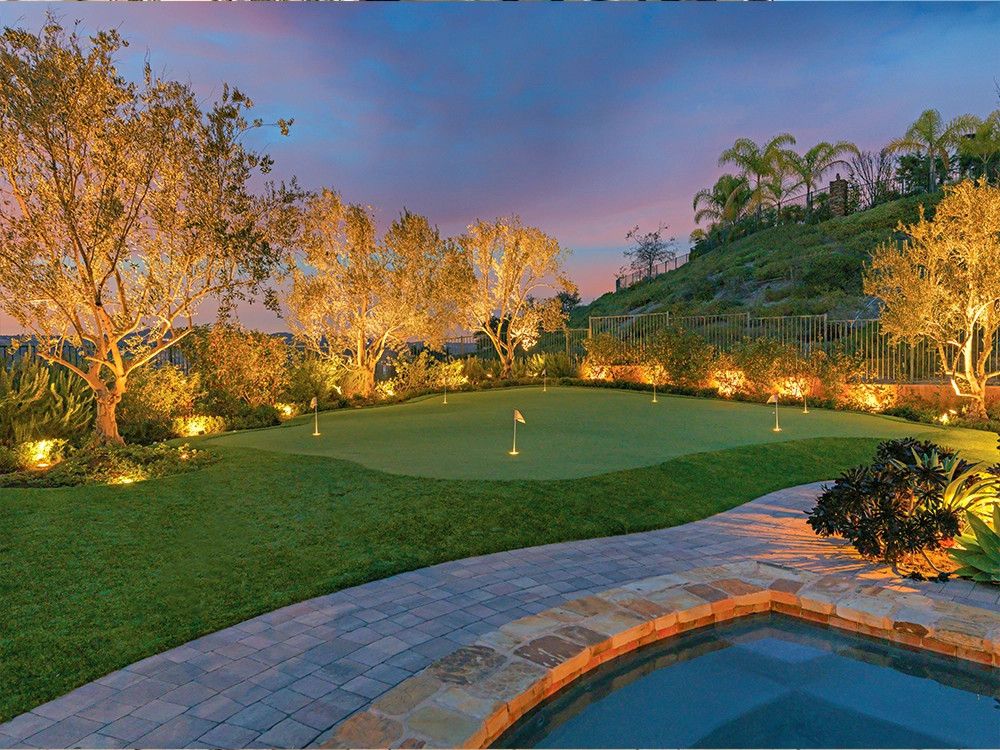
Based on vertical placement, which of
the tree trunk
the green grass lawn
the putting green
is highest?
the tree trunk

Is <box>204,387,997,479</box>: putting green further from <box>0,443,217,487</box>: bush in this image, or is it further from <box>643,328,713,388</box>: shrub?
<box>643,328,713,388</box>: shrub

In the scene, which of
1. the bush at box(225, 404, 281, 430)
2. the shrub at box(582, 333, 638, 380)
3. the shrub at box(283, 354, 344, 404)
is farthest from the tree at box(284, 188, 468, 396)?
the shrub at box(582, 333, 638, 380)

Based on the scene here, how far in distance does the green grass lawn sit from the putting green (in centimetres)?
10

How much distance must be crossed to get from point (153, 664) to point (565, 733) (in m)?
2.25

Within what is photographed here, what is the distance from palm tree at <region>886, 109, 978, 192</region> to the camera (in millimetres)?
38031

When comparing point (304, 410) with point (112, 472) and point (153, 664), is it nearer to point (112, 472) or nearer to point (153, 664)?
point (112, 472)

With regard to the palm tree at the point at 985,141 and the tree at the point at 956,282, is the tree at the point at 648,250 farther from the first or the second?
the tree at the point at 956,282

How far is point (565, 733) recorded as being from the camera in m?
2.89

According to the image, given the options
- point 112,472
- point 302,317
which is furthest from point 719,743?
point 302,317

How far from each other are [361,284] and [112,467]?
406 inches

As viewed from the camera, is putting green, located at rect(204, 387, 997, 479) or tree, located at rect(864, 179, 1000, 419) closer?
putting green, located at rect(204, 387, 997, 479)

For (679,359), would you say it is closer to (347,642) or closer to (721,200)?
(347,642)

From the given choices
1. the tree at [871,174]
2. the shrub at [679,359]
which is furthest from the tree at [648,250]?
the shrub at [679,359]

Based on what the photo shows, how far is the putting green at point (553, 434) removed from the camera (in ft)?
28.0
